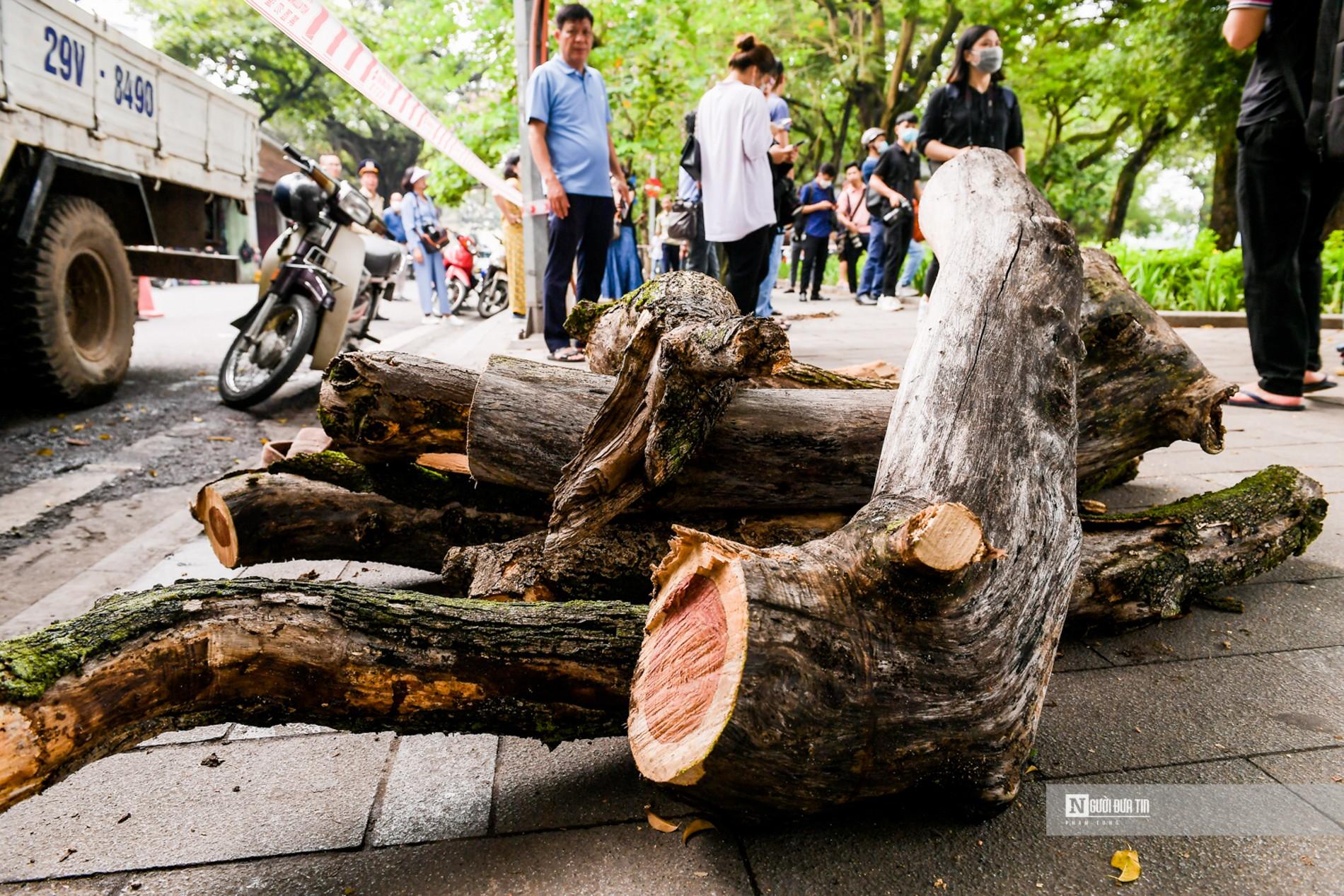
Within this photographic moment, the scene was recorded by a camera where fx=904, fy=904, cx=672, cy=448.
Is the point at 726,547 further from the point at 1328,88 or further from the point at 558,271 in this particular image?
the point at 558,271

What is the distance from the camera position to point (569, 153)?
6.40 meters

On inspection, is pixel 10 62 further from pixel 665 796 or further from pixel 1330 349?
pixel 1330 349

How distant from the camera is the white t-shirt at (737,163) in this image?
630 cm

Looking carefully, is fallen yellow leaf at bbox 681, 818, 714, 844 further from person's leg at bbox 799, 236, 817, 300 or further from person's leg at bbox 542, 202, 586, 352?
person's leg at bbox 799, 236, 817, 300

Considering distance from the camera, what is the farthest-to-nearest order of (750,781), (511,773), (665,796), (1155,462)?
(1155,462) < (511,773) < (665,796) < (750,781)

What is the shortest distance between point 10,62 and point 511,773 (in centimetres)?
549

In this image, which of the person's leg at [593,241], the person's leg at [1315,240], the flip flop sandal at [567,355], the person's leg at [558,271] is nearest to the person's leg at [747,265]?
the person's leg at [593,241]

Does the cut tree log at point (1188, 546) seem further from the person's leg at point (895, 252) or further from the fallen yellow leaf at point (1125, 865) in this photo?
the person's leg at point (895, 252)

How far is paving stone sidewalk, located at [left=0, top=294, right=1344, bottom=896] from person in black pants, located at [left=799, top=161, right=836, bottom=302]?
40.1 ft

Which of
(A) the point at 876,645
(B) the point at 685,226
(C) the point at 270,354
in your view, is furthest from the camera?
(B) the point at 685,226

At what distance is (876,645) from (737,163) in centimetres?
524

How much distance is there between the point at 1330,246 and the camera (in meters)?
10.6

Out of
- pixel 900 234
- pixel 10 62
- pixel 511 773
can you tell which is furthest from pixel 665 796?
pixel 900 234

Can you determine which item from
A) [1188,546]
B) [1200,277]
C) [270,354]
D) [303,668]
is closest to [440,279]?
[270,354]
